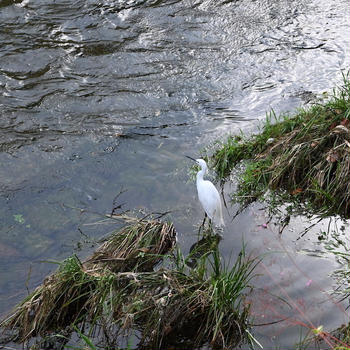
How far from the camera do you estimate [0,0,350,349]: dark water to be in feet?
16.9

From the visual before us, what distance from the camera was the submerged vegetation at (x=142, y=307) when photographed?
4.03 m

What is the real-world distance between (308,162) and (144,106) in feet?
9.34

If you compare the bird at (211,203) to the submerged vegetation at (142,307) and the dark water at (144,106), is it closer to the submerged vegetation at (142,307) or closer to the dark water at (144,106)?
the dark water at (144,106)

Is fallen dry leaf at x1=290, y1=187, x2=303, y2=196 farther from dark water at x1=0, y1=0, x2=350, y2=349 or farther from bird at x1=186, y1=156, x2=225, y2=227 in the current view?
Result: bird at x1=186, y1=156, x2=225, y2=227

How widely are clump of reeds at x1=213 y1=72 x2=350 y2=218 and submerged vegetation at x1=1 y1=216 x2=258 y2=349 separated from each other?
1.52 meters

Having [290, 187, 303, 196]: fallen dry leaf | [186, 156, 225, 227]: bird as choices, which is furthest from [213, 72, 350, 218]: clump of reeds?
[186, 156, 225, 227]: bird

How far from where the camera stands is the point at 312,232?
17.2 ft

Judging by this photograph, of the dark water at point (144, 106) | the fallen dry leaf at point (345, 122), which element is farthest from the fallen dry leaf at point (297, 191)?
the fallen dry leaf at point (345, 122)

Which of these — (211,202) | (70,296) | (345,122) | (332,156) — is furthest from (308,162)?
(70,296)

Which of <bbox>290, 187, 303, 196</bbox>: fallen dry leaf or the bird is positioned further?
<bbox>290, 187, 303, 196</bbox>: fallen dry leaf

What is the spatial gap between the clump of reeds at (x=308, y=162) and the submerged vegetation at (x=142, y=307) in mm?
1520

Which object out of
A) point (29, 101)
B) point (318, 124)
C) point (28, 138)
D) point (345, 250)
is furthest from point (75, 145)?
point (345, 250)

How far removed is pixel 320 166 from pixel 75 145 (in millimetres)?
3084

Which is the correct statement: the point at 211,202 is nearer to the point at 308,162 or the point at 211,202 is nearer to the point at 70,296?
the point at 308,162
